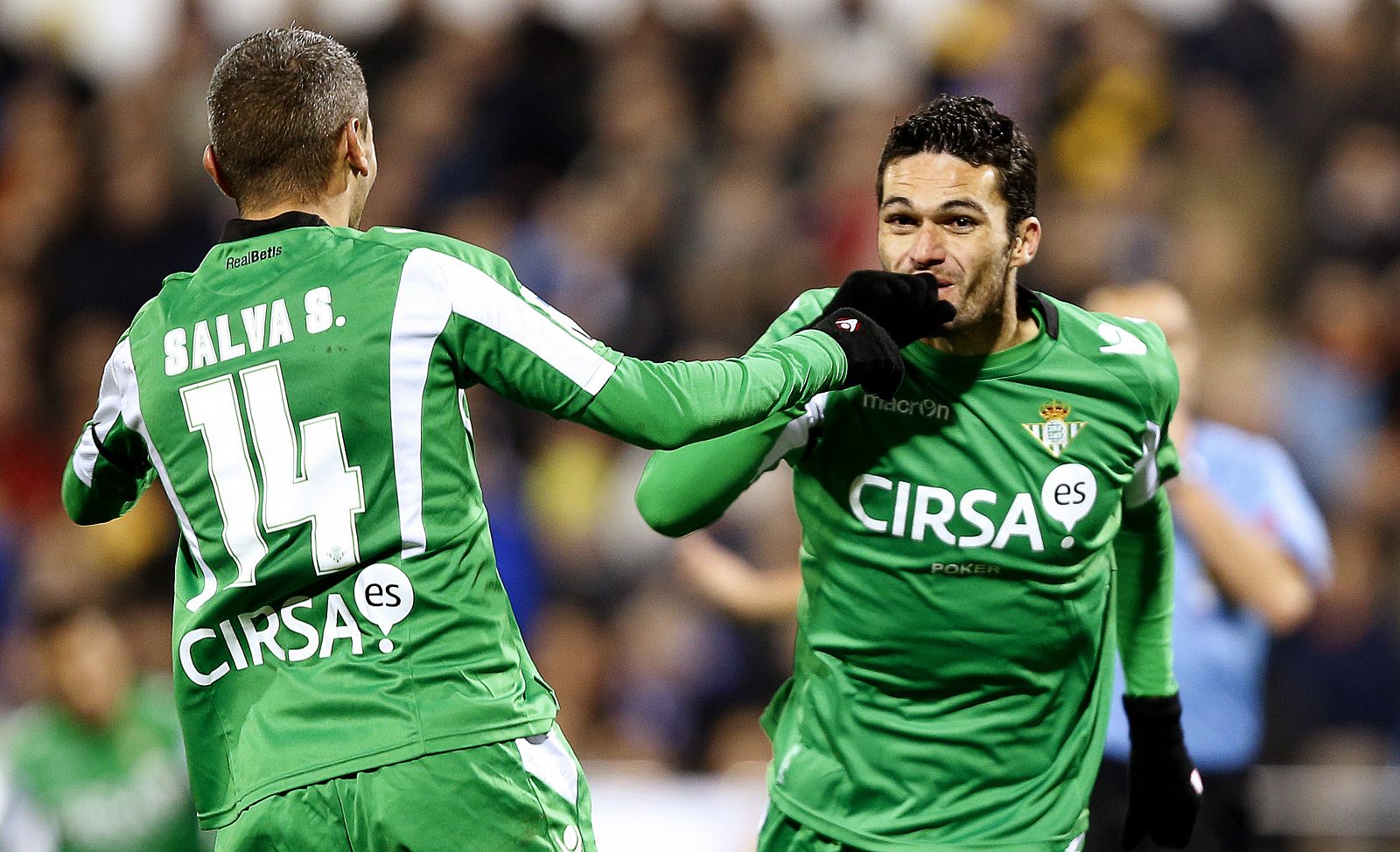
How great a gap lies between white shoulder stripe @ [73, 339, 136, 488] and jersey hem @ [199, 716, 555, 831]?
2.19 feet

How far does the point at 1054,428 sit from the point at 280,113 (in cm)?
158

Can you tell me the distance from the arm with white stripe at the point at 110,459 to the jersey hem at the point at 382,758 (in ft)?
2.09

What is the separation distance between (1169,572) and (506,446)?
4498mm

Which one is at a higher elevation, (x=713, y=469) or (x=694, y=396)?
(x=694, y=396)

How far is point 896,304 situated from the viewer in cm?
304

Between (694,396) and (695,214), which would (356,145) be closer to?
(694,396)

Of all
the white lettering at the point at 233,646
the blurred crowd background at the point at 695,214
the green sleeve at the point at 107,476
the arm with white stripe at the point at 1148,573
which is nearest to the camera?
the white lettering at the point at 233,646

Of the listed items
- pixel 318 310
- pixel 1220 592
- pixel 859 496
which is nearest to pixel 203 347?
pixel 318 310

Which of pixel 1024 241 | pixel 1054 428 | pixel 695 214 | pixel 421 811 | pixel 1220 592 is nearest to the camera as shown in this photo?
pixel 421 811

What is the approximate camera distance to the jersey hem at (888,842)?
3221mm

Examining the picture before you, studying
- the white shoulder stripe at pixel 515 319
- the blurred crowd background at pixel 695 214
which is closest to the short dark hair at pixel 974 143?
the white shoulder stripe at pixel 515 319

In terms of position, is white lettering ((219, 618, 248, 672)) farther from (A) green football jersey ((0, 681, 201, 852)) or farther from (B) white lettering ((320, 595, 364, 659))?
(A) green football jersey ((0, 681, 201, 852))

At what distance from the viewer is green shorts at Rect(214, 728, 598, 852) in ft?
8.52

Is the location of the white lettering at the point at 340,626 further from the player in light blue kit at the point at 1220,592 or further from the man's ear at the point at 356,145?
the player in light blue kit at the point at 1220,592
